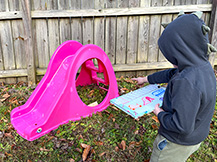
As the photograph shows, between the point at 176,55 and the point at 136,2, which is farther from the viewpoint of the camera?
the point at 136,2

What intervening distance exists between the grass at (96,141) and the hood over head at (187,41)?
151cm

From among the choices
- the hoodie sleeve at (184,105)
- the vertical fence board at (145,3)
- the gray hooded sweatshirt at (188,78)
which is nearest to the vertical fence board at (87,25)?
the vertical fence board at (145,3)

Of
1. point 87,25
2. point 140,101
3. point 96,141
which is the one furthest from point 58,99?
point 87,25

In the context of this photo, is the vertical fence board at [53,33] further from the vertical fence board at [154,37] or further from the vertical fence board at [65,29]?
the vertical fence board at [154,37]

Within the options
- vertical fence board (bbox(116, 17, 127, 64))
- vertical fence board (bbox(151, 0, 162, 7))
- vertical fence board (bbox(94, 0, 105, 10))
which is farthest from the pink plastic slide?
vertical fence board (bbox(151, 0, 162, 7))

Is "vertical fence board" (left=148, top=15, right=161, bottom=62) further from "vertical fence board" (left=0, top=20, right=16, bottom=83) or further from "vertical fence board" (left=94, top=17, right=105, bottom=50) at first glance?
"vertical fence board" (left=0, top=20, right=16, bottom=83)

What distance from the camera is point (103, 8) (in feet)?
14.1

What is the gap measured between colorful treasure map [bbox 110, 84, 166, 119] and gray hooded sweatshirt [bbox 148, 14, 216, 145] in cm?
96

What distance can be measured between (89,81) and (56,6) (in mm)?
1592

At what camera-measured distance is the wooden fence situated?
4145 millimetres

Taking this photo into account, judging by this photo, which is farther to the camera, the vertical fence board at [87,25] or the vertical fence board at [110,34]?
the vertical fence board at [110,34]

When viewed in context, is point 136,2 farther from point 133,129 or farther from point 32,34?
point 133,129

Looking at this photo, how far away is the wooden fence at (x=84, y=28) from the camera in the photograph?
4.14m

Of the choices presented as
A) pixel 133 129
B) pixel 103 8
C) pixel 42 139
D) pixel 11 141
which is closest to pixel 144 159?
pixel 133 129
